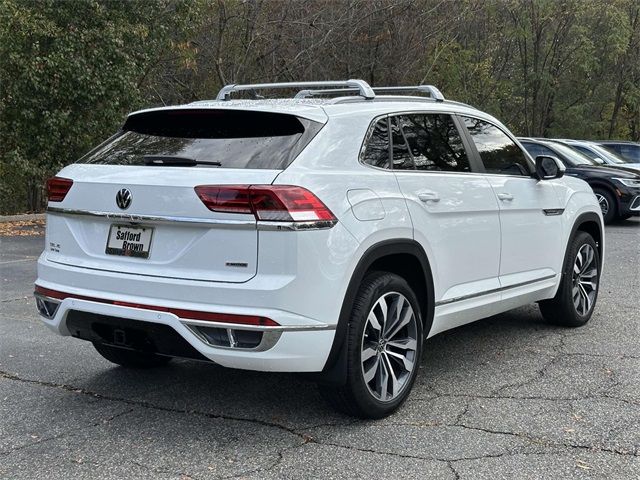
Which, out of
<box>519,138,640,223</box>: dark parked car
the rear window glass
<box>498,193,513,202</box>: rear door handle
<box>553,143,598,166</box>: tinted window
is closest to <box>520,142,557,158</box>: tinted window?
<box>519,138,640,223</box>: dark parked car

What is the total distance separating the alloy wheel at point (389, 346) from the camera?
4031 millimetres

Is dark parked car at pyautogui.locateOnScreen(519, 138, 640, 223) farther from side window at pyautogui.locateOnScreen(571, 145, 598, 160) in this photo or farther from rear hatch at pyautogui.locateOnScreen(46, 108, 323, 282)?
rear hatch at pyautogui.locateOnScreen(46, 108, 323, 282)

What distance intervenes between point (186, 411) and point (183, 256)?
107 centimetres

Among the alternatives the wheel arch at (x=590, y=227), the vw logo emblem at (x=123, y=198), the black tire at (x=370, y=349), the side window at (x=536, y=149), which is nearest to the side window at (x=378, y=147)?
the black tire at (x=370, y=349)

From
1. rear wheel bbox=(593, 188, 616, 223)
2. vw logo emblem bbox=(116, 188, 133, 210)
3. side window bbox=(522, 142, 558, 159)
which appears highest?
vw logo emblem bbox=(116, 188, 133, 210)

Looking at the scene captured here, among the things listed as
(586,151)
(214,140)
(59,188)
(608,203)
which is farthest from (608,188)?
(59,188)

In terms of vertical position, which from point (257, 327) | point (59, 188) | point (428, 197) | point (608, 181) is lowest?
point (608, 181)

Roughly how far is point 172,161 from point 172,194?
0.92 feet

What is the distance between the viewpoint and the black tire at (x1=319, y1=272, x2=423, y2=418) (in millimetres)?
3849

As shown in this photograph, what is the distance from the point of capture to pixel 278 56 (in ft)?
67.3

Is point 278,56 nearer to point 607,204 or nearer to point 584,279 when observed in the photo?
point 607,204

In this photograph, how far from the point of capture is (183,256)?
370 centimetres

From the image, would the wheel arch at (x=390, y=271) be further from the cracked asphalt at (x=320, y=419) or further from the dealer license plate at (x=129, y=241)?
the dealer license plate at (x=129, y=241)

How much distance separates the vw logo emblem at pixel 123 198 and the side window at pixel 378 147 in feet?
4.24
